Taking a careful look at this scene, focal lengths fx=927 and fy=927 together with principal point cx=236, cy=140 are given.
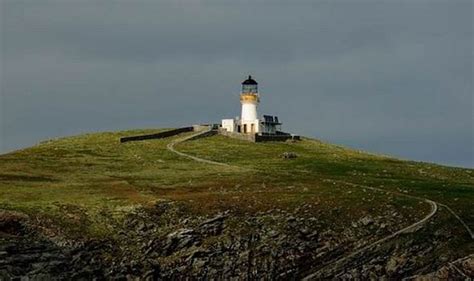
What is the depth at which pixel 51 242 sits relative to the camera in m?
93.1

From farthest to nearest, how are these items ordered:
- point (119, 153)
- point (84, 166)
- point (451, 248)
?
point (119, 153)
point (84, 166)
point (451, 248)

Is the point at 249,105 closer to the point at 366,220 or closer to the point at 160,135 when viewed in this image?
the point at 160,135

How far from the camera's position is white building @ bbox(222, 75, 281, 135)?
184 metres

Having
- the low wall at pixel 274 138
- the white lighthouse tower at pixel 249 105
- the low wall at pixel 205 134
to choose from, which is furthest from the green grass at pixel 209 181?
the white lighthouse tower at pixel 249 105

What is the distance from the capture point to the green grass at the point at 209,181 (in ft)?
342

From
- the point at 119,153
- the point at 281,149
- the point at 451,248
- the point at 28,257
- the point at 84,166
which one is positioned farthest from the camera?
the point at 281,149

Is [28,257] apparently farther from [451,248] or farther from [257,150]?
[257,150]

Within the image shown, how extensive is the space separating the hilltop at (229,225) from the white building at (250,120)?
55.3m

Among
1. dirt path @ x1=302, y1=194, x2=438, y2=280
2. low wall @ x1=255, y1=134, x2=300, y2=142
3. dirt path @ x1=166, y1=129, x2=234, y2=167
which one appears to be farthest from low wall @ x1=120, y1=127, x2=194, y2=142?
dirt path @ x1=302, y1=194, x2=438, y2=280

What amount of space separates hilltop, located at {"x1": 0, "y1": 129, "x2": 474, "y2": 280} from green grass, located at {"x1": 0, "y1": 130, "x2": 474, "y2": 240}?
25 centimetres

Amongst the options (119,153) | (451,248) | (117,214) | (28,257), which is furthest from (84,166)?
(451,248)

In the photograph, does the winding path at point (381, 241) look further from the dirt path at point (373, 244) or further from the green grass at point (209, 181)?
the green grass at point (209, 181)

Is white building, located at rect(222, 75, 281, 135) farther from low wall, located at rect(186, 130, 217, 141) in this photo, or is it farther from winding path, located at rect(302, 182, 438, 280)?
winding path, located at rect(302, 182, 438, 280)

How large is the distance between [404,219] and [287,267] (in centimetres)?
1653
